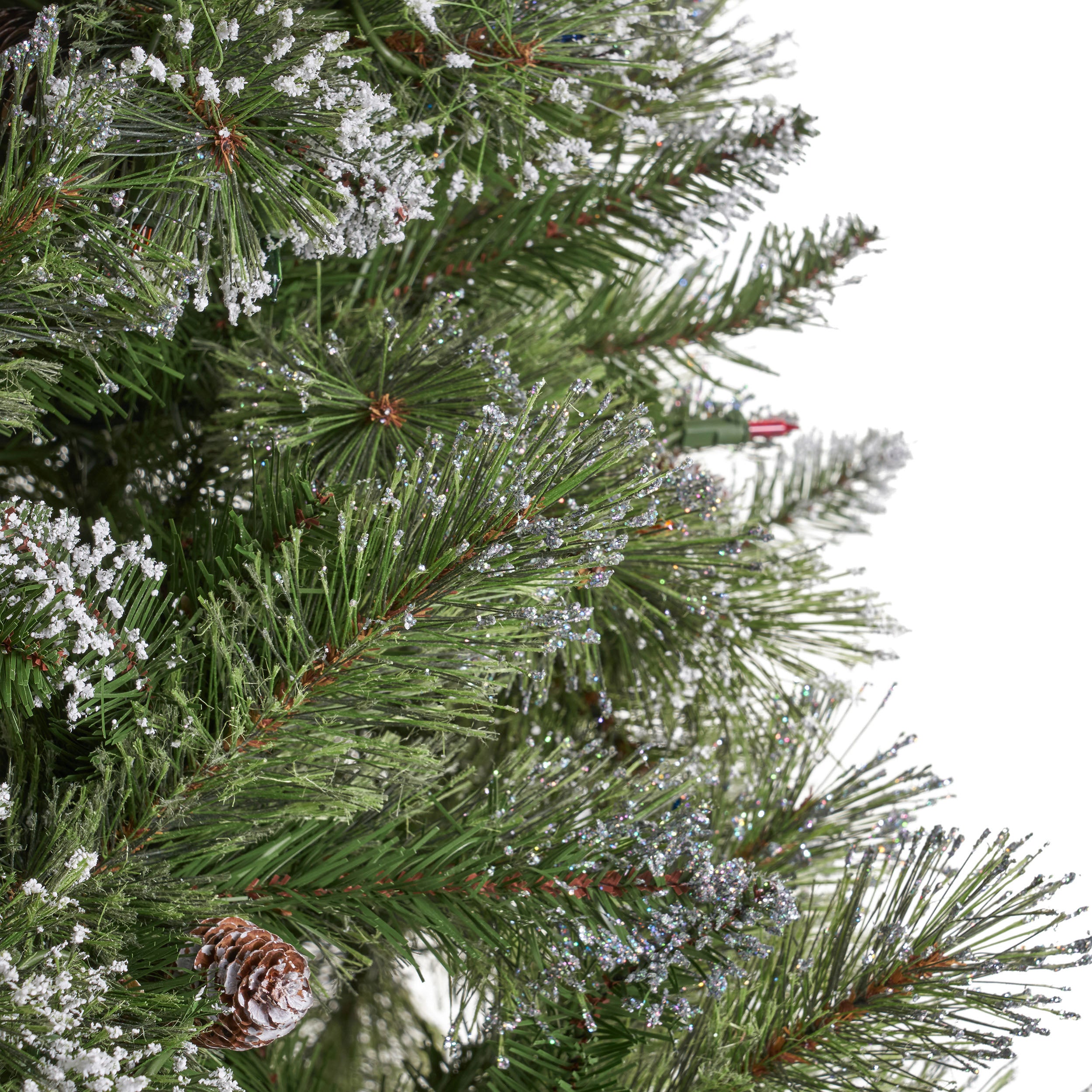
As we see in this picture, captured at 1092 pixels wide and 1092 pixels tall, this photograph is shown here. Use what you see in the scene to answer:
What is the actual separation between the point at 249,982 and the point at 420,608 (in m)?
0.19

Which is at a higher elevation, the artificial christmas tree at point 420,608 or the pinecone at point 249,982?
the artificial christmas tree at point 420,608

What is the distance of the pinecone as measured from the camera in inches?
19.4

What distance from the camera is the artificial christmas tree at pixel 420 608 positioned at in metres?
0.48

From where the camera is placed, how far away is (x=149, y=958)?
1.65ft

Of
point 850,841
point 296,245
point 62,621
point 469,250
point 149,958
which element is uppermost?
point 469,250

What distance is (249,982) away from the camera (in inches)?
19.4

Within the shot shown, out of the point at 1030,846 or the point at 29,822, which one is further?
the point at 1030,846

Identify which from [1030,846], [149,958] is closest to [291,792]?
[149,958]

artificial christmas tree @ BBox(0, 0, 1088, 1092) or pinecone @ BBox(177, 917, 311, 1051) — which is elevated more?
artificial christmas tree @ BBox(0, 0, 1088, 1092)

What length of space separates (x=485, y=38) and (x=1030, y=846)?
890 millimetres

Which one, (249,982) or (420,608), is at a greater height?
(420,608)

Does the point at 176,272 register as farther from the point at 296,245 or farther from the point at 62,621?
the point at 62,621

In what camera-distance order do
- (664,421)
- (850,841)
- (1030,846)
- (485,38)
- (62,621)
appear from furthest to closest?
(1030,846) < (664,421) < (850,841) < (485,38) < (62,621)

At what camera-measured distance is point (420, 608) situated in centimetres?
48
